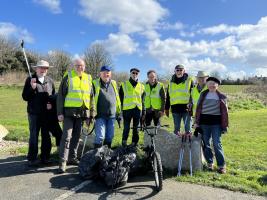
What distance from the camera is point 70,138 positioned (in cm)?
803

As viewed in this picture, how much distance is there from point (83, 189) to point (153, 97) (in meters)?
3.56

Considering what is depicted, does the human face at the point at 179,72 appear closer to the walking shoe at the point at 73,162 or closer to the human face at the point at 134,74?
the human face at the point at 134,74

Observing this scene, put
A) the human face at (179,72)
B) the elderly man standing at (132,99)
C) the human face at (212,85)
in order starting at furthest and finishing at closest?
the elderly man standing at (132,99)
the human face at (179,72)
the human face at (212,85)

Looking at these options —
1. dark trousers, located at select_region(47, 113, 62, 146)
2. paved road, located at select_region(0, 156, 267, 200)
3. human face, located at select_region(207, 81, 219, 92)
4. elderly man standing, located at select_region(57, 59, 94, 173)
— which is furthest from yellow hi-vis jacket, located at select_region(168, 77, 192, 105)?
dark trousers, located at select_region(47, 113, 62, 146)

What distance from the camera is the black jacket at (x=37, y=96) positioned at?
8180 mm

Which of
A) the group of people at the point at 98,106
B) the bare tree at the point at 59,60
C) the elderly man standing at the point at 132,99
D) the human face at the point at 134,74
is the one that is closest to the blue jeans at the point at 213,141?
the group of people at the point at 98,106

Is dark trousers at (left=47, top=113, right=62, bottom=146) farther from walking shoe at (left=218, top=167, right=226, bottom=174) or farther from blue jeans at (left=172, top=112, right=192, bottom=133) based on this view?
walking shoe at (left=218, top=167, right=226, bottom=174)

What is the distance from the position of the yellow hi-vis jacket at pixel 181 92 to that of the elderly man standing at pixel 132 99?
0.79 m

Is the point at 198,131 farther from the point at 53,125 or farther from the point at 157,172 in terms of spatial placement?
the point at 53,125

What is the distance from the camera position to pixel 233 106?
3262cm

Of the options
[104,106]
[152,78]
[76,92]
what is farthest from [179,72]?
[76,92]

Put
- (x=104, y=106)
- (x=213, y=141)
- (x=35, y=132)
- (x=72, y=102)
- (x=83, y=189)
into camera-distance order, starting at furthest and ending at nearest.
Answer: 1. (x=35, y=132)
2. (x=104, y=106)
3. (x=213, y=141)
4. (x=72, y=102)
5. (x=83, y=189)

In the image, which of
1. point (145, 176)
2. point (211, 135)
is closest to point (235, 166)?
point (211, 135)

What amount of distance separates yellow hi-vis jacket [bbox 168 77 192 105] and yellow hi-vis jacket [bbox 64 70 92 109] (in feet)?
7.52
